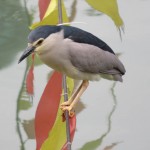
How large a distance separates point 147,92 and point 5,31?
0.57 meters

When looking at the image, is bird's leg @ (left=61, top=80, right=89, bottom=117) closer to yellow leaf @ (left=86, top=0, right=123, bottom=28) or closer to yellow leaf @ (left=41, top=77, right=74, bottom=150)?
yellow leaf @ (left=41, top=77, right=74, bottom=150)

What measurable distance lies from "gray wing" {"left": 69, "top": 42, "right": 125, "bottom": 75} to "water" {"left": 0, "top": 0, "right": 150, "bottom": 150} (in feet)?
1.84

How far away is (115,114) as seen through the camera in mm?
1745

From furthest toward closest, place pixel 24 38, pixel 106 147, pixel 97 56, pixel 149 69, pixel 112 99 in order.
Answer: pixel 24 38 → pixel 149 69 → pixel 112 99 → pixel 106 147 → pixel 97 56

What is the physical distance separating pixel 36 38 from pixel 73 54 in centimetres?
12

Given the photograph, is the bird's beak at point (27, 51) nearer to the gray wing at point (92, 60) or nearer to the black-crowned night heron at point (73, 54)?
the black-crowned night heron at point (73, 54)

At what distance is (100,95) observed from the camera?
5.96 ft

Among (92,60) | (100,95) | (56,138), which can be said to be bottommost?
(100,95)

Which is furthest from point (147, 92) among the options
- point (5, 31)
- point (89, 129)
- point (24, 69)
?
point (5, 31)

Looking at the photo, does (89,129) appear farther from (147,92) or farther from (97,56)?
(97,56)

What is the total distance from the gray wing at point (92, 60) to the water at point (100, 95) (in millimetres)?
561

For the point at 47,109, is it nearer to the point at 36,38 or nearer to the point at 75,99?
the point at 75,99

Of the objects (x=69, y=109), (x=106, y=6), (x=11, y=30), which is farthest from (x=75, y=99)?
(x=11, y=30)

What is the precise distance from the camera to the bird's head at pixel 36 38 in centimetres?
92
